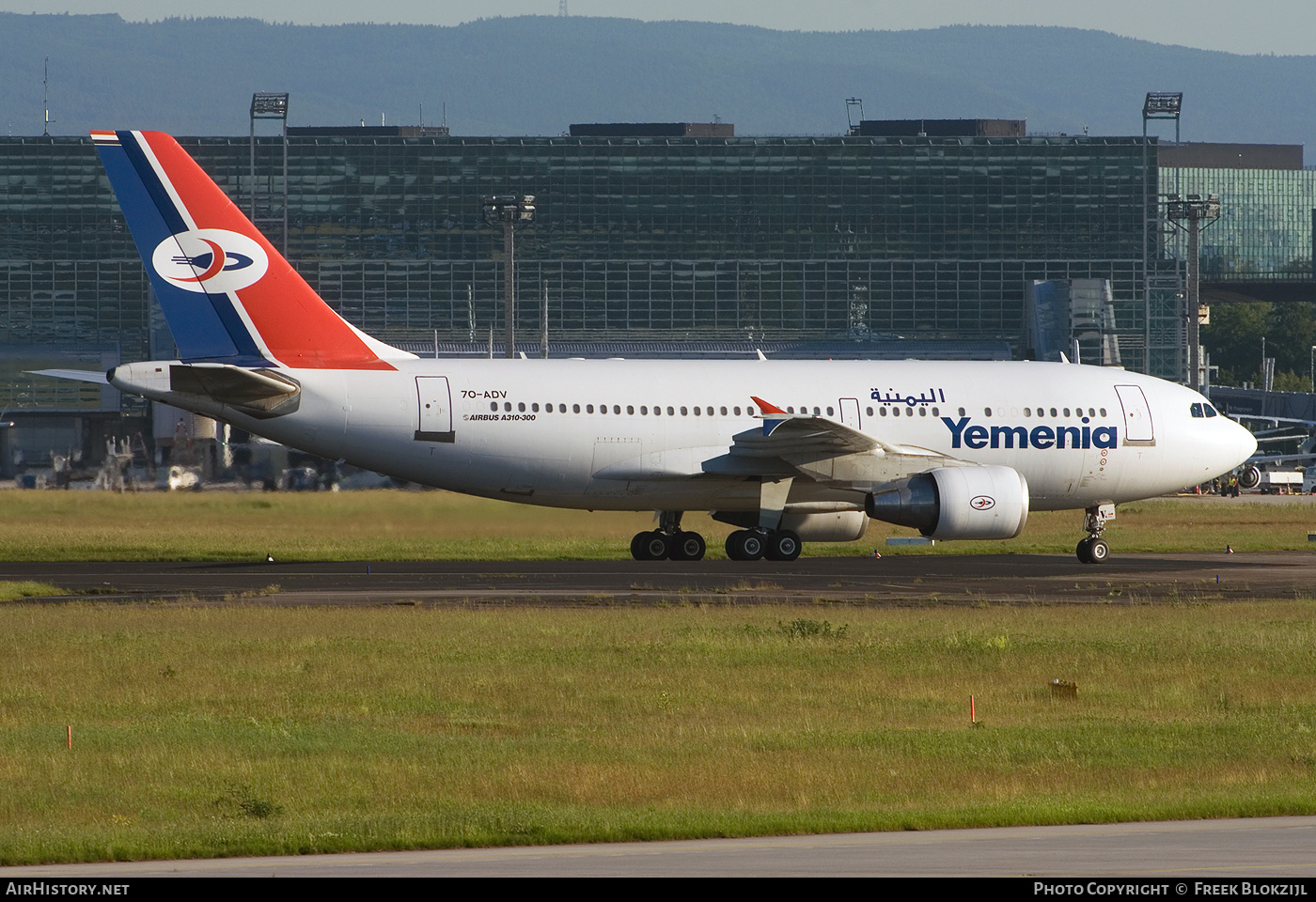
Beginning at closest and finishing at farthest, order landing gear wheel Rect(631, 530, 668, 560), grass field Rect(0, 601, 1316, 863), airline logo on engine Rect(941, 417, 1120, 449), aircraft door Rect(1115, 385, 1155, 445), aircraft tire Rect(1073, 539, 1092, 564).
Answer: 1. grass field Rect(0, 601, 1316, 863)
2. aircraft tire Rect(1073, 539, 1092, 564)
3. landing gear wheel Rect(631, 530, 668, 560)
4. airline logo on engine Rect(941, 417, 1120, 449)
5. aircraft door Rect(1115, 385, 1155, 445)

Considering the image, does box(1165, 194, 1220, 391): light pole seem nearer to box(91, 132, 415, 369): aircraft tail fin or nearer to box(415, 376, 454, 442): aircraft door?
box(415, 376, 454, 442): aircraft door

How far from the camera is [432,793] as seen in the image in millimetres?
14125

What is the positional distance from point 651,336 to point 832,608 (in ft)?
320

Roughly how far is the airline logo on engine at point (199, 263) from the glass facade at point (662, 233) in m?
89.0

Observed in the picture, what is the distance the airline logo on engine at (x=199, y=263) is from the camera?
112 feet

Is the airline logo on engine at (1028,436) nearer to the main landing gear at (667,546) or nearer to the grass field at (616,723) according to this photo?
the main landing gear at (667,546)

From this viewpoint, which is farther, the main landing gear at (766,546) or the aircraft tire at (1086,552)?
the aircraft tire at (1086,552)

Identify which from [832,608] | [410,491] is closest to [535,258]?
[410,491]

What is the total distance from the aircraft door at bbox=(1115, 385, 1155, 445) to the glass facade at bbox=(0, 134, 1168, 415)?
8369 centimetres

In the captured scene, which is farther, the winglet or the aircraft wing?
the aircraft wing

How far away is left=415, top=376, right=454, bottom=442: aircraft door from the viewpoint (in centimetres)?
3481

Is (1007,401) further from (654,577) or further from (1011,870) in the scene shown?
(1011,870)

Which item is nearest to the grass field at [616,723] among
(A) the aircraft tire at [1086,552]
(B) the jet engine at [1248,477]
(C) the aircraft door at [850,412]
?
(A) the aircraft tire at [1086,552]

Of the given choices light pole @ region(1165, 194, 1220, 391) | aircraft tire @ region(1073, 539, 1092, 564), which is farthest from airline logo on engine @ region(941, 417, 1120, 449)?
light pole @ region(1165, 194, 1220, 391)
